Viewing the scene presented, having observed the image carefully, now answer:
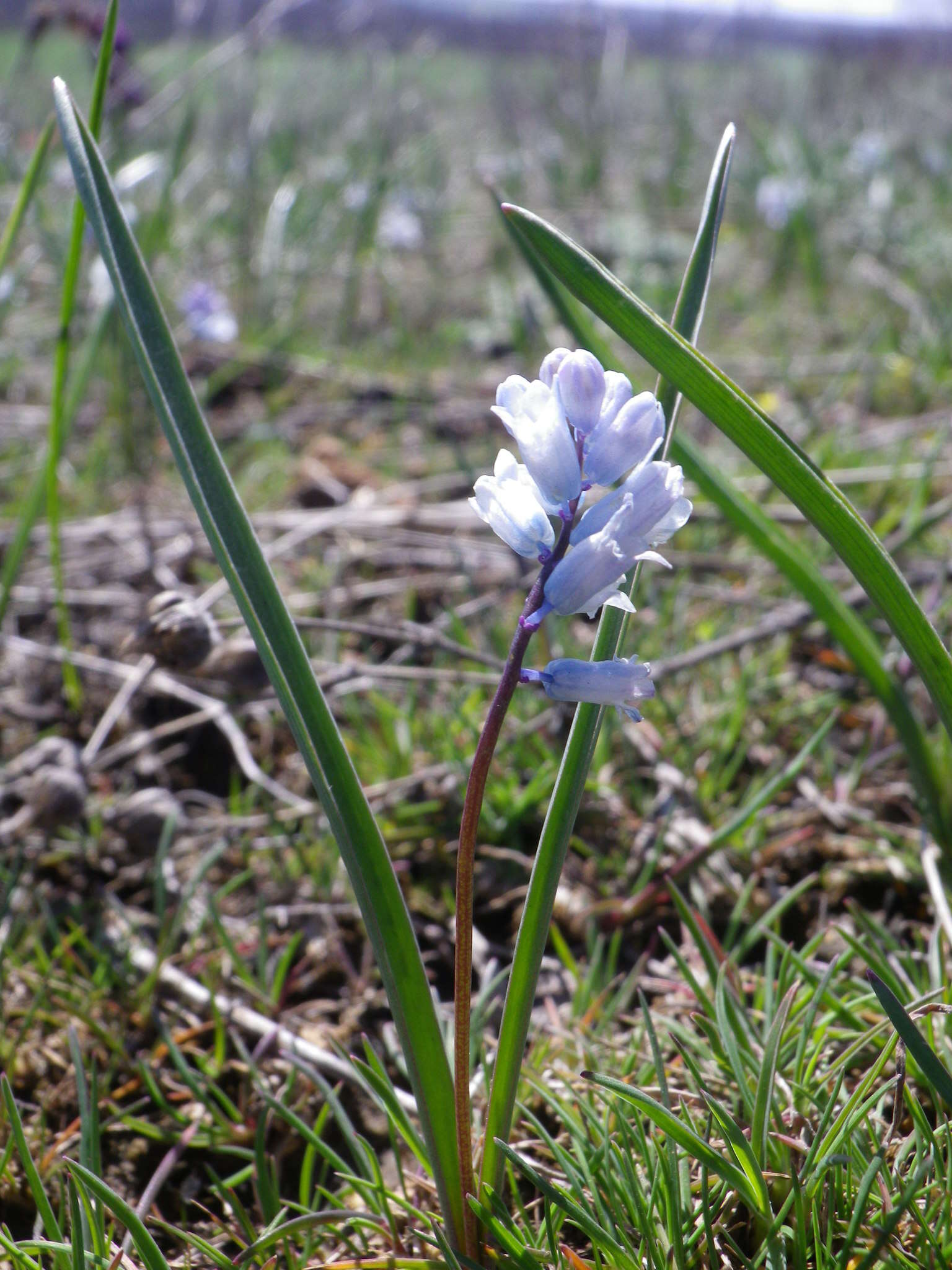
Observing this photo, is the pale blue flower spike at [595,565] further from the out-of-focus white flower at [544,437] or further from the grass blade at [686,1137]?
the grass blade at [686,1137]

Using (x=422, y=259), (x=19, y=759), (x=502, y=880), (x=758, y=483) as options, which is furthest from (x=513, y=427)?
(x=422, y=259)

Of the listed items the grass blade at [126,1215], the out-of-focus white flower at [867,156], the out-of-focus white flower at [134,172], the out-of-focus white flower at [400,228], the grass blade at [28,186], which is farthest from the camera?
the out-of-focus white flower at [867,156]

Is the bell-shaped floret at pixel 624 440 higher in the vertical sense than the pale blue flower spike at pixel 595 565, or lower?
higher

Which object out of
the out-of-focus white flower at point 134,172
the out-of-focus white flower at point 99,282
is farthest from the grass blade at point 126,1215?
the out-of-focus white flower at point 134,172

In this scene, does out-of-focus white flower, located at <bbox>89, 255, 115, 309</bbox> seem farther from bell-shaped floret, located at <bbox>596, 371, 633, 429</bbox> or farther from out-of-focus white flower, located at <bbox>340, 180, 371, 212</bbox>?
bell-shaped floret, located at <bbox>596, 371, 633, 429</bbox>

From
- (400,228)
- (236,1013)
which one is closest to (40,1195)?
(236,1013)

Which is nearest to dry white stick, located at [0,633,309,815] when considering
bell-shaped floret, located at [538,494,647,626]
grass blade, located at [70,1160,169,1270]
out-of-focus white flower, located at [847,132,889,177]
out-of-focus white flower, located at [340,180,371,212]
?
grass blade, located at [70,1160,169,1270]

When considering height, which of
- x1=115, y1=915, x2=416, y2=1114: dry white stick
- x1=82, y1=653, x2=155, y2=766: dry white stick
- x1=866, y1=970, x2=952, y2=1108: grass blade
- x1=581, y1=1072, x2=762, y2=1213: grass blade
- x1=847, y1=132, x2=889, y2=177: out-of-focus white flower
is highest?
x1=847, y1=132, x2=889, y2=177: out-of-focus white flower
